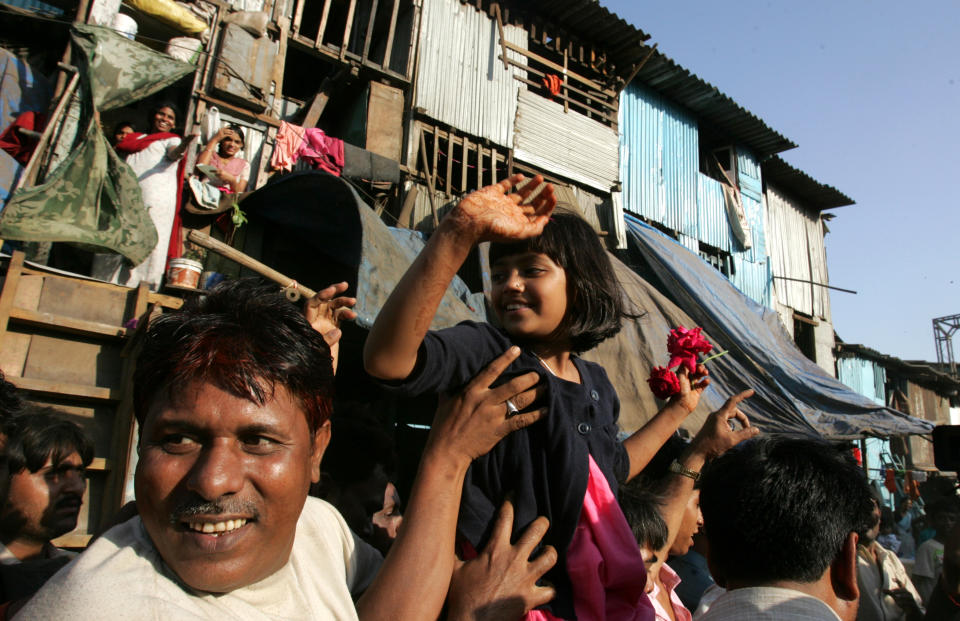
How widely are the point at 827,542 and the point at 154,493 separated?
1.68 m

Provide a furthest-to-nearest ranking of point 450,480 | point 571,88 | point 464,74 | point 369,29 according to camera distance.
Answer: point 571,88 → point 464,74 → point 369,29 → point 450,480

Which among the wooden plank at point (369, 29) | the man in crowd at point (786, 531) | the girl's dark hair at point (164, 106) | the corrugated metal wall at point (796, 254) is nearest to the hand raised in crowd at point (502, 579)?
the man in crowd at point (786, 531)

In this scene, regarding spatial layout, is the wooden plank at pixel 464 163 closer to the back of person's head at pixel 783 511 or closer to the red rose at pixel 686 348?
the red rose at pixel 686 348

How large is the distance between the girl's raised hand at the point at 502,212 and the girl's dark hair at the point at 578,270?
353 millimetres

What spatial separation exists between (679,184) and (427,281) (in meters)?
12.2

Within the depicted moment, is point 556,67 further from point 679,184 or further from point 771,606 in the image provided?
point 771,606

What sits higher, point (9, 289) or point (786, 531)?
point (9, 289)

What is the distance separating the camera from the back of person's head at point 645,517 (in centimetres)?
227

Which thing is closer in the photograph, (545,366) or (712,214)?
(545,366)

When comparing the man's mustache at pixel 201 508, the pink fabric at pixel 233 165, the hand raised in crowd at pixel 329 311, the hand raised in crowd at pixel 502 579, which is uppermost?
the pink fabric at pixel 233 165

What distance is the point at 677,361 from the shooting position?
2260 mm

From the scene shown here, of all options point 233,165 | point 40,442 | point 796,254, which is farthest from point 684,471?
point 796,254

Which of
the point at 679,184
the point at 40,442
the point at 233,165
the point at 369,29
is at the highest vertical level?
the point at 369,29

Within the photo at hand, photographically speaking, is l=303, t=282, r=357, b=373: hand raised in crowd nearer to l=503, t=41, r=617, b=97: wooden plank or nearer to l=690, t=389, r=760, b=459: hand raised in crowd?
l=690, t=389, r=760, b=459: hand raised in crowd
